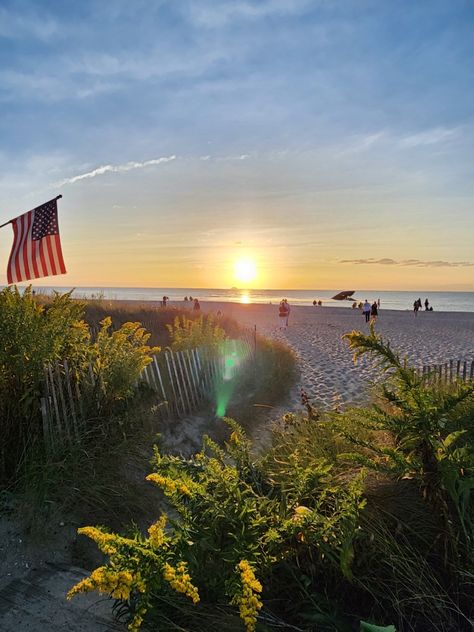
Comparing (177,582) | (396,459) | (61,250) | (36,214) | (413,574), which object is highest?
(36,214)

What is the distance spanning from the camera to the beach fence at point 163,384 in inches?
175

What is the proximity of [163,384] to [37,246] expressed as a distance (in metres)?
3.61

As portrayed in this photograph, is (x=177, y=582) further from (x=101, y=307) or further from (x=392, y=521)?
(x=101, y=307)

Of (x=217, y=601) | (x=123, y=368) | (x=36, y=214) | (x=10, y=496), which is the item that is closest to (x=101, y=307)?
(x=36, y=214)

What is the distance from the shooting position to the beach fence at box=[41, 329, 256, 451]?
14.6 feet

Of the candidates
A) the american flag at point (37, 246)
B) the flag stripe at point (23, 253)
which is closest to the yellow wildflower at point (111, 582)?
the american flag at point (37, 246)

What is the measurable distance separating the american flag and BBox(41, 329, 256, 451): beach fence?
2.72 meters

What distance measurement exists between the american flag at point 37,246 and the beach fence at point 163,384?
107 inches

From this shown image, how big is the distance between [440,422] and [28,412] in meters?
3.87

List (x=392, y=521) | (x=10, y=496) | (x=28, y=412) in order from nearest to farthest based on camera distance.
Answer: (x=392, y=521) → (x=10, y=496) → (x=28, y=412)

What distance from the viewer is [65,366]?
181 inches

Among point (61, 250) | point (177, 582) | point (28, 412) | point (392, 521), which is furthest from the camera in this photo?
point (61, 250)

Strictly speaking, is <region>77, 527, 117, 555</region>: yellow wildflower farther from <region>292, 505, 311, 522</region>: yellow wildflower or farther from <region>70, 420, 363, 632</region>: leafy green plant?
<region>292, 505, 311, 522</region>: yellow wildflower

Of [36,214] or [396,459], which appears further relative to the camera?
[36,214]
